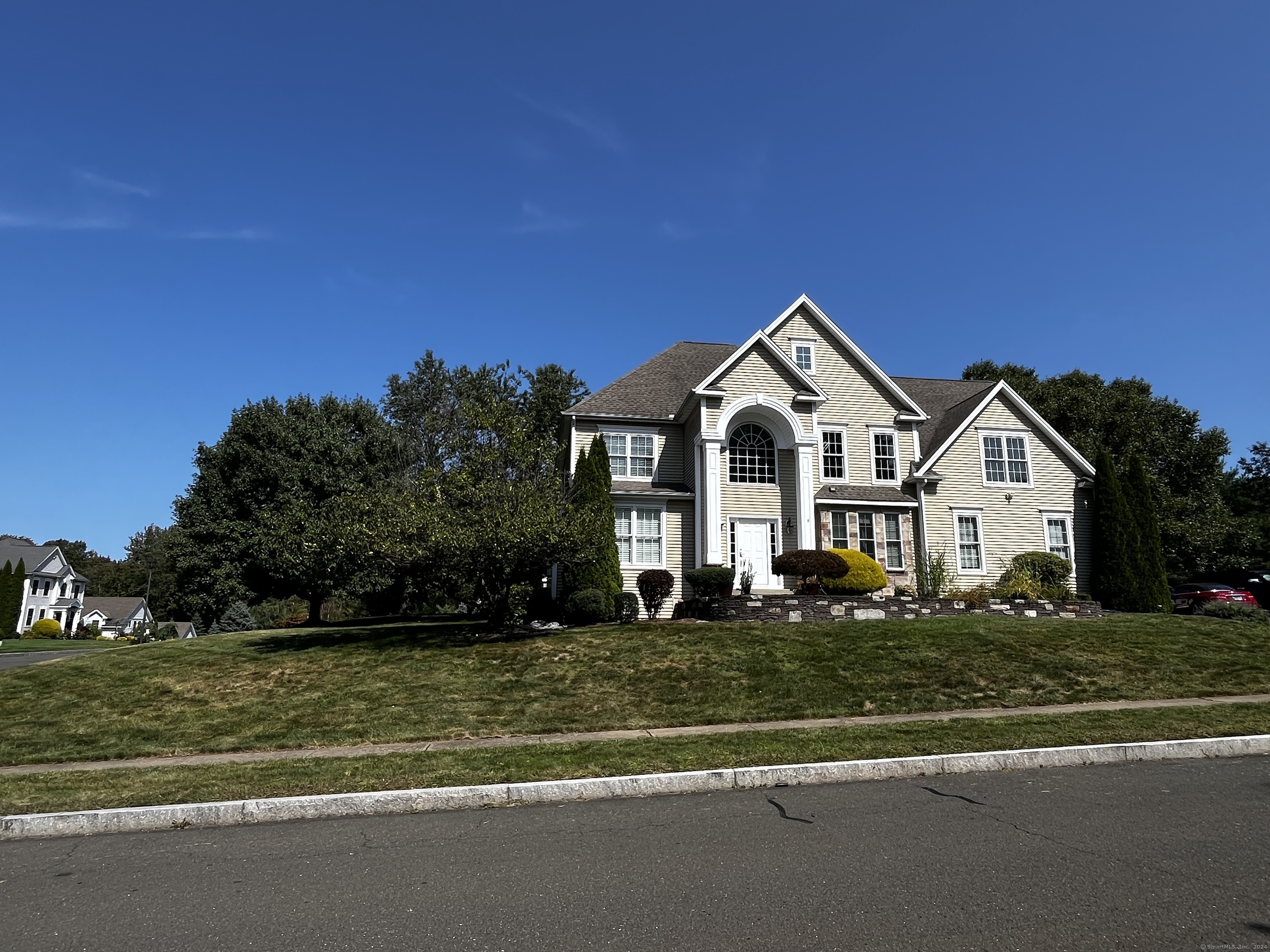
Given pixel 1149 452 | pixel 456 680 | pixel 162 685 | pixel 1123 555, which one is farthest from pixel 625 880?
pixel 1149 452

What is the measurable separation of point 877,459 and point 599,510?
1136 centimetres

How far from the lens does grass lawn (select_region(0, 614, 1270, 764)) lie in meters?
12.0

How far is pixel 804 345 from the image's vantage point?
28141mm

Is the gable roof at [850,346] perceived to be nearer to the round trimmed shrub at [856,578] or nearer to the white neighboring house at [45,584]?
the round trimmed shrub at [856,578]

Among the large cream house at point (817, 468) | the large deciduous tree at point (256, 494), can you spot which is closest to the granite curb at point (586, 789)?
the large cream house at point (817, 468)

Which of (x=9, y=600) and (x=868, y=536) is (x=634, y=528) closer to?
(x=868, y=536)

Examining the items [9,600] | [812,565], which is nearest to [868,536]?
[812,565]

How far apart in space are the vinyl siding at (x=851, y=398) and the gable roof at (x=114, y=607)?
79816 mm

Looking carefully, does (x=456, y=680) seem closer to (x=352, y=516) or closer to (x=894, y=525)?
(x=352, y=516)

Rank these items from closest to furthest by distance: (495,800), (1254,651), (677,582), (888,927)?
(888,927) → (495,800) → (1254,651) → (677,582)

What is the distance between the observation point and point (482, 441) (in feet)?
70.6

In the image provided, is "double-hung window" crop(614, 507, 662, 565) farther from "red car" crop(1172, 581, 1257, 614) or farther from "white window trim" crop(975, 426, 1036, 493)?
"red car" crop(1172, 581, 1257, 614)

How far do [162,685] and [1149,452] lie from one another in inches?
1712

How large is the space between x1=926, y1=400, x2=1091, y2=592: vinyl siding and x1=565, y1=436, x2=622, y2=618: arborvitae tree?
11.0m
